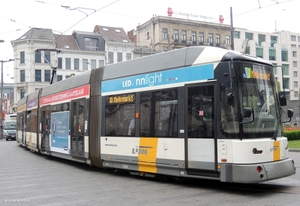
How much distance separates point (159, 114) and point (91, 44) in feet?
174

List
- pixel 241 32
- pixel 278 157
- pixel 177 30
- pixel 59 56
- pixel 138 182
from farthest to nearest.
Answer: pixel 241 32
pixel 177 30
pixel 59 56
pixel 138 182
pixel 278 157

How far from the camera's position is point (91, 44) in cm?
6128

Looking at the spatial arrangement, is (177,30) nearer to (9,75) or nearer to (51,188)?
(9,75)

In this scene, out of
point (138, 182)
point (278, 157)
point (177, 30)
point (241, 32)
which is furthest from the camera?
point (241, 32)

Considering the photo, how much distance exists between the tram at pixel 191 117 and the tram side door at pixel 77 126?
0.51 m

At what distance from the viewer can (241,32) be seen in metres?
81.6

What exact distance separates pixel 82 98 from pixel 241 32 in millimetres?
73237

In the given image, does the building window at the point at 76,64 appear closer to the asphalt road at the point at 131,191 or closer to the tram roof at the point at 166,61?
the asphalt road at the point at 131,191

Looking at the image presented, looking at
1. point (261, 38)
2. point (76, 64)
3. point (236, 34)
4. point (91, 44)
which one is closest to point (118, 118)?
point (76, 64)

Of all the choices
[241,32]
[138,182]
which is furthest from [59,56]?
[138,182]

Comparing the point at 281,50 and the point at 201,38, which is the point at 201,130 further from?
the point at 281,50

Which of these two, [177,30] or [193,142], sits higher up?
[177,30]

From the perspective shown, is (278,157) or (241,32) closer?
(278,157)

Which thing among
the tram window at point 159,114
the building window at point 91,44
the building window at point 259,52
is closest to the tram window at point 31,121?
the tram window at point 159,114
